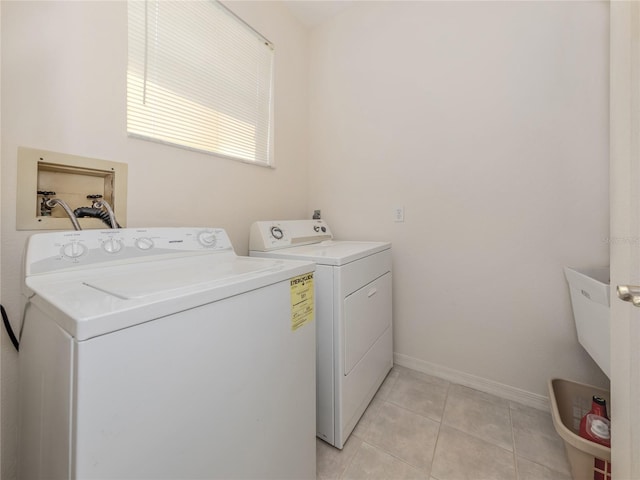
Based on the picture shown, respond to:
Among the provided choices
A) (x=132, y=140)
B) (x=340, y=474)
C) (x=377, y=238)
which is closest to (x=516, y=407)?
(x=340, y=474)

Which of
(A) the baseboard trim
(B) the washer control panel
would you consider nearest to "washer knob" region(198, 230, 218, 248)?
(B) the washer control panel

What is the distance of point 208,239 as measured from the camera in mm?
1182

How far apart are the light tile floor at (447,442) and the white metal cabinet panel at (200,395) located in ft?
1.30

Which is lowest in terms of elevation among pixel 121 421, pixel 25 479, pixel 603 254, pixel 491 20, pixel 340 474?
pixel 340 474

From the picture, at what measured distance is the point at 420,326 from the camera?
1.77m

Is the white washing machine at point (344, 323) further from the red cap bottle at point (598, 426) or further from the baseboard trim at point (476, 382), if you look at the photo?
the red cap bottle at point (598, 426)

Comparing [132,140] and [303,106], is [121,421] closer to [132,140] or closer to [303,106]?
[132,140]

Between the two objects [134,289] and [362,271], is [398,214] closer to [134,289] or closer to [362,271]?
[362,271]

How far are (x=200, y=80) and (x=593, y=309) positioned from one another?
2179 mm

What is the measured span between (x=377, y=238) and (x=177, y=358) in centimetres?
156

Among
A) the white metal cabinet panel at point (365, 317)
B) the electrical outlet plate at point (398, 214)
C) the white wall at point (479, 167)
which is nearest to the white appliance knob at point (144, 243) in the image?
the white metal cabinet panel at point (365, 317)

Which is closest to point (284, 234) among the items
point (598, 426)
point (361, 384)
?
point (361, 384)

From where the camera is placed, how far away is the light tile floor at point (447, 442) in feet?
3.54

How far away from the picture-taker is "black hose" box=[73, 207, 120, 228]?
100 centimetres
